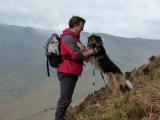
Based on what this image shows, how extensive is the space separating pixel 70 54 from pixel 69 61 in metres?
0.17

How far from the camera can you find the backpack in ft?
37.1

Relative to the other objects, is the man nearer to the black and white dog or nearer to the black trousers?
the black trousers

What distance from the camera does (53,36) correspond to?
11.4 meters

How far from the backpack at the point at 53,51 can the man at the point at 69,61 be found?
0.09 m

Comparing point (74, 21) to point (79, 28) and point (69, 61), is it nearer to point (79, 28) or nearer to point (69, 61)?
point (79, 28)

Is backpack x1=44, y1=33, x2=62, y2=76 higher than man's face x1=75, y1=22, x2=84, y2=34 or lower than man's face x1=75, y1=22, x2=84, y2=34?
lower

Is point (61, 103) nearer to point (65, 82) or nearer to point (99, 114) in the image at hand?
point (65, 82)

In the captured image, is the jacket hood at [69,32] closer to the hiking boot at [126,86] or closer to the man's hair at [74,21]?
the man's hair at [74,21]

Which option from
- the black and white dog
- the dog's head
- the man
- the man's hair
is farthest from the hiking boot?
the man's hair

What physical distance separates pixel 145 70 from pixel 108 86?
179 cm

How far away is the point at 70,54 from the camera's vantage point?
11211 mm

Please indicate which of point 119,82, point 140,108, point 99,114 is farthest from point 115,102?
point 119,82

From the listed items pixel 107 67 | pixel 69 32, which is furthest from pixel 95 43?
pixel 69 32

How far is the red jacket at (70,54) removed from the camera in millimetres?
11164
